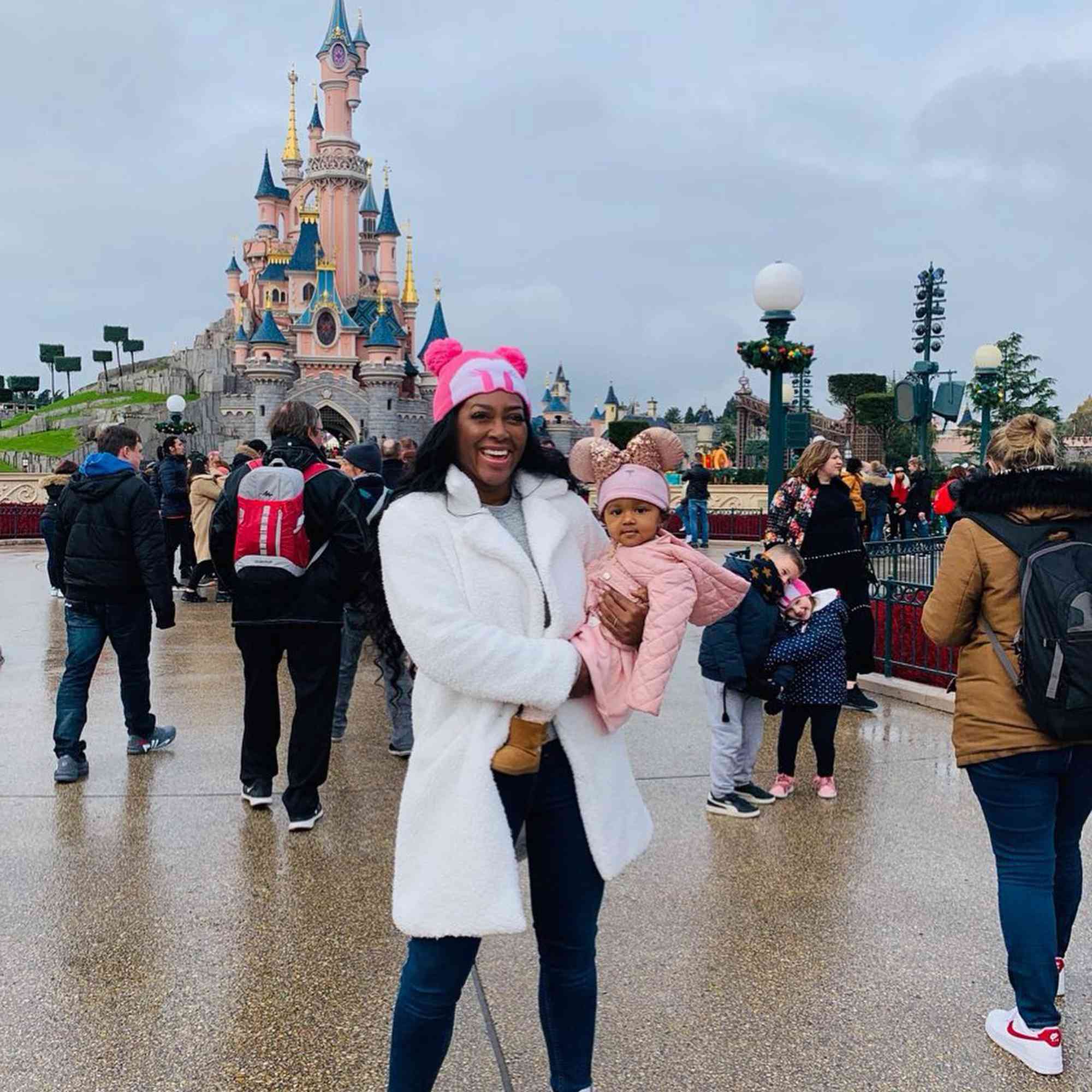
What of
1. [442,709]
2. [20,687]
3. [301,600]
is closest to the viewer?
[442,709]

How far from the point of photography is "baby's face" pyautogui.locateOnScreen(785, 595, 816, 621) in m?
4.82

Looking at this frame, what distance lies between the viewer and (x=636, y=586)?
7.84 ft

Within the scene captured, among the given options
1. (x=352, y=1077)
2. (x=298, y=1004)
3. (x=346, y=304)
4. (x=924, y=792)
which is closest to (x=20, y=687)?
(x=298, y=1004)

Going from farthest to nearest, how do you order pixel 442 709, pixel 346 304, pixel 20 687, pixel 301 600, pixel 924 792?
pixel 346 304
pixel 20 687
pixel 924 792
pixel 301 600
pixel 442 709

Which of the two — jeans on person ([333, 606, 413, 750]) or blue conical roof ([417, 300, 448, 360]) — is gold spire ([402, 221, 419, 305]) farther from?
jeans on person ([333, 606, 413, 750])

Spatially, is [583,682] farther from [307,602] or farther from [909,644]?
[909,644]

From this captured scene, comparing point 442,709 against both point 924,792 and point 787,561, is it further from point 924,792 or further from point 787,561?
point 924,792

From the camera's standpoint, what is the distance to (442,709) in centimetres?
224

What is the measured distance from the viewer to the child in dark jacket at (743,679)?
4.73m

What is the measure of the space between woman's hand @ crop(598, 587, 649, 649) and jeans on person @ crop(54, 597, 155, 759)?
409cm

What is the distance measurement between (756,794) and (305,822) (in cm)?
224

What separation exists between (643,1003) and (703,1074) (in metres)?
0.40

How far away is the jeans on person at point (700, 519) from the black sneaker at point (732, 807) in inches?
570

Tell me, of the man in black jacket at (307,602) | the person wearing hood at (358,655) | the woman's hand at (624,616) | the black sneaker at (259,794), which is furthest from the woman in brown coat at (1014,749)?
the black sneaker at (259,794)
